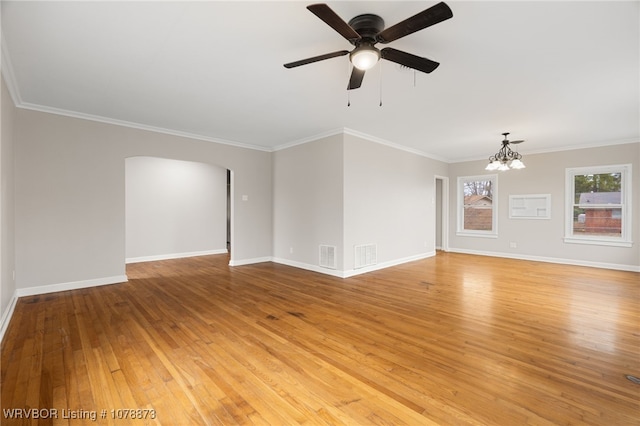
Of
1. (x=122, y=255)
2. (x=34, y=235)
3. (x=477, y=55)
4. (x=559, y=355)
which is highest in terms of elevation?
(x=477, y=55)

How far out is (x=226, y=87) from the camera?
335 cm

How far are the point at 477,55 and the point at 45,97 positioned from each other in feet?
17.3

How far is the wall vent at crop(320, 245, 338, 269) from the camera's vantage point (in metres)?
5.25

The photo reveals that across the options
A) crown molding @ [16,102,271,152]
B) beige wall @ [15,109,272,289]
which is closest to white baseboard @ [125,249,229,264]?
beige wall @ [15,109,272,289]

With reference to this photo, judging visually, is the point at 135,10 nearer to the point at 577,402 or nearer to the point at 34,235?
the point at 34,235

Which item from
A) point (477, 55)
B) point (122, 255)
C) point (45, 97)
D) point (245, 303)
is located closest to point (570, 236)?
point (477, 55)

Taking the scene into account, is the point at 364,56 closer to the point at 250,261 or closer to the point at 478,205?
the point at 250,261

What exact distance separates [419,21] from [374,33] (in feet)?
1.59

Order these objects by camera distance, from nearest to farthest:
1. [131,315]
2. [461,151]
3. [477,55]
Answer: [477,55]
[131,315]
[461,151]

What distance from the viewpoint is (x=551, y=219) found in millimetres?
6613

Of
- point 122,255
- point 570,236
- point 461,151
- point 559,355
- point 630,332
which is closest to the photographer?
point 559,355

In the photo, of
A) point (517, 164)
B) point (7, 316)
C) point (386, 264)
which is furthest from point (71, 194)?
point (517, 164)

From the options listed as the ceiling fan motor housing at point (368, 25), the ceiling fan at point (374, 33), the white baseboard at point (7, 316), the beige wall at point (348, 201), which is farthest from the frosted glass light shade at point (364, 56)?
the white baseboard at point (7, 316)

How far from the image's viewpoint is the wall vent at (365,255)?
532 cm
